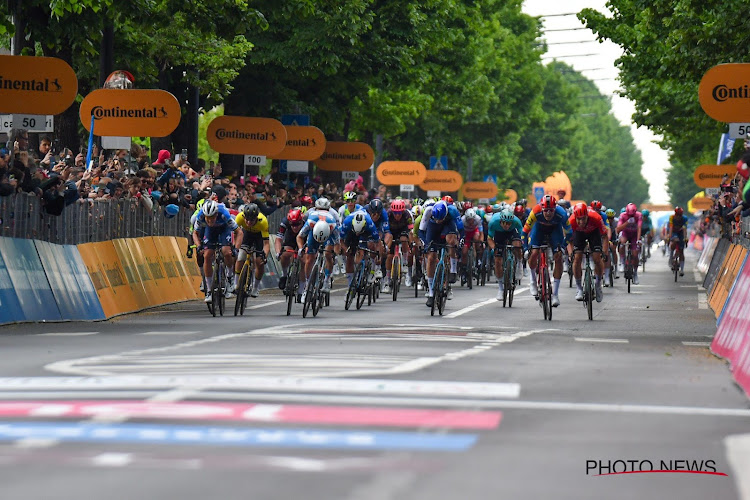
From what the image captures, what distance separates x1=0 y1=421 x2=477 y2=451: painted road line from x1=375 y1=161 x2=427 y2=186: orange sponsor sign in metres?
49.4

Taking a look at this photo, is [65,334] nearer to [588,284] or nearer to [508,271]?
[588,284]

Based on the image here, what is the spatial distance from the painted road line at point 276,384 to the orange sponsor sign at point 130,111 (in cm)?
1404

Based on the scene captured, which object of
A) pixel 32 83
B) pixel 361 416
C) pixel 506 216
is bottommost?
pixel 361 416

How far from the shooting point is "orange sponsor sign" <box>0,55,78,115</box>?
2111cm

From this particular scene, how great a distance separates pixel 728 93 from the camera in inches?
908

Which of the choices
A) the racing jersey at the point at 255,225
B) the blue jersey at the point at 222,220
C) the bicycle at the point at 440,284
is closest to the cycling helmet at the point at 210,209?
the blue jersey at the point at 222,220

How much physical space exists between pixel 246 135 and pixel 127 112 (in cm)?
1008

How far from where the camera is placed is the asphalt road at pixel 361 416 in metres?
7.29

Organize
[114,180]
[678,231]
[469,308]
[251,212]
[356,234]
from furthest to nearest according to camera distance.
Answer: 1. [678,231]
2. [469,308]
3. [114,180]
4. [356,234]
5. [251,212]

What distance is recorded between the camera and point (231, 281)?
23984mm

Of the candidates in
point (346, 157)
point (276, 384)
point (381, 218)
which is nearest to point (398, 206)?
point (381, 218)

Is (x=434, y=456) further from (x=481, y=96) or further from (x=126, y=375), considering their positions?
(x=481, y=96)

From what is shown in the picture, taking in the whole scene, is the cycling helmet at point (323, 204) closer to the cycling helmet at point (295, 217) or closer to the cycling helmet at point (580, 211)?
the cycling helmet at point (295, 217)

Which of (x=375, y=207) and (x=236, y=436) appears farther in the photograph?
(x=375, y=207)
